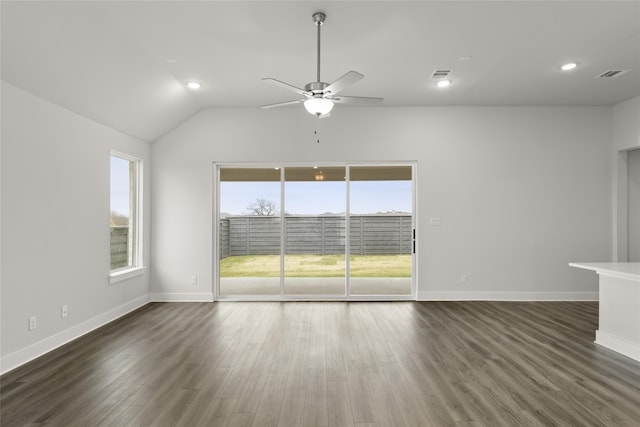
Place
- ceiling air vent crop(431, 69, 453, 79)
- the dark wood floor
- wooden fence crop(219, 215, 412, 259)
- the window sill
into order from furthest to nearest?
wooden fence crop(219, 215, 412, 259), the window sill, ceiling air vent crop(431, 69, 453, 79), the dark wood floor

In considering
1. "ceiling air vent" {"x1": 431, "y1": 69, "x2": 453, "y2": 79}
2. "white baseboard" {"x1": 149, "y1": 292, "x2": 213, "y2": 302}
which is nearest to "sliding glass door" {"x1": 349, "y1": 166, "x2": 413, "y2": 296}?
"ceiling air vent" {"x1": 431, "y1": 69, "x2": 453, "y2": 79}

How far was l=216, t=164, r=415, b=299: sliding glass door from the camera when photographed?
5738 mm

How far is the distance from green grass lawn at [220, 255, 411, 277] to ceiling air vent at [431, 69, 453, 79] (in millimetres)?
2670

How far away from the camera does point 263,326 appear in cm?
435

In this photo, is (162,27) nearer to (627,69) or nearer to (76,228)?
(76,228)

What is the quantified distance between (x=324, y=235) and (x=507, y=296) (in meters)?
2.96

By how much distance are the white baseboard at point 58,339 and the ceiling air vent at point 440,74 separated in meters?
4.94

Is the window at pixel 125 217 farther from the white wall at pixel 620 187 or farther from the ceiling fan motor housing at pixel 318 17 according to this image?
the white wall at pixel 620 187

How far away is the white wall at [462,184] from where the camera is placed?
5.60m

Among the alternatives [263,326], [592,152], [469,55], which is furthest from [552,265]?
[263,326]

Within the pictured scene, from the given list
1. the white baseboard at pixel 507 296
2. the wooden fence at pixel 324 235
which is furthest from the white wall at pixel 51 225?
the white baseboard at pixel 507 296

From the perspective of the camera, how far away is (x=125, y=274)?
4.90 meters

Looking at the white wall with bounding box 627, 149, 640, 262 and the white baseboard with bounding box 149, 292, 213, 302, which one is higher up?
the white wall with bounding box 627, 149, 640, 262

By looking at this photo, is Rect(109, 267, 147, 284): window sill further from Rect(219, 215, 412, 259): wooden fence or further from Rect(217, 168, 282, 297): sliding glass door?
Rect(219, 215, 412, 259): wooden fence
